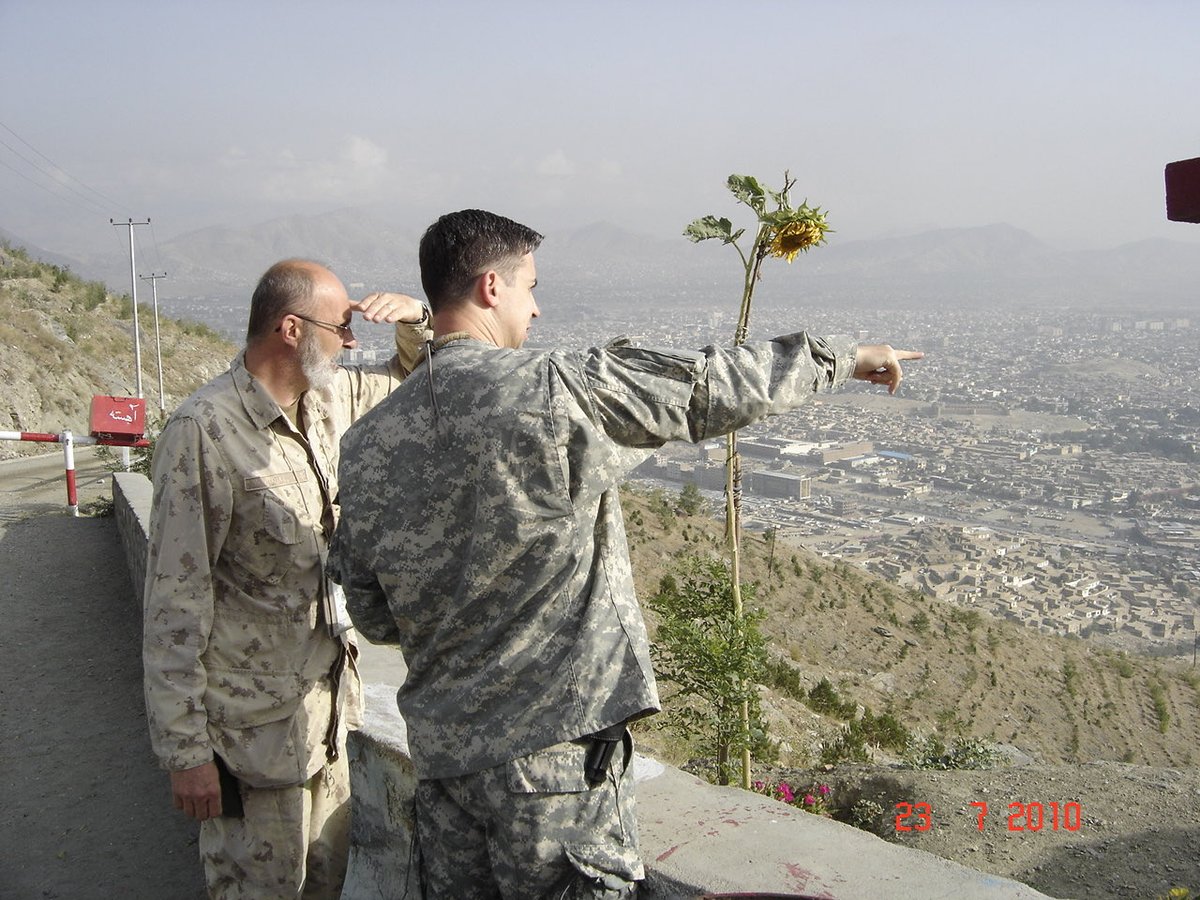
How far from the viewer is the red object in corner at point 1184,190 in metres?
1.92

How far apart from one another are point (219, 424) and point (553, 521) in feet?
3.83

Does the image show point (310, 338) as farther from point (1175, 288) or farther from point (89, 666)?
point (1175, 288)

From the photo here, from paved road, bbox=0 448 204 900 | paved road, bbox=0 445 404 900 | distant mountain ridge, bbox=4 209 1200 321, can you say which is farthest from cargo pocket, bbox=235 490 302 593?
distant mountain ridge, bbox=4 209 1200 321

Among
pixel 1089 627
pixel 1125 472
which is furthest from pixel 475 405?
pixel 1125 472

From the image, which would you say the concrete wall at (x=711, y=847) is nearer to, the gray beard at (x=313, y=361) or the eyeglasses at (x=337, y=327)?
the gray beard at (x=313, y=361)

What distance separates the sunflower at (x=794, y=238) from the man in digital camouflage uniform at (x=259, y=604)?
5.83ft

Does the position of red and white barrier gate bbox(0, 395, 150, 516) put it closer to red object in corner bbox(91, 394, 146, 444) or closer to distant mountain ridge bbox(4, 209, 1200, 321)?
red object in corner bbox(91, 394, 146, 444)

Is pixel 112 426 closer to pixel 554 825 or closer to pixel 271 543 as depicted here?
pixel 271 543

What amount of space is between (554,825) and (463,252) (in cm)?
100

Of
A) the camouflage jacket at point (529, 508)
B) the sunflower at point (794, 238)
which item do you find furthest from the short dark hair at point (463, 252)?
the sunflower at point (794, 238)

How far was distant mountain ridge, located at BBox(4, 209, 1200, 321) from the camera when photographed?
72700 mm

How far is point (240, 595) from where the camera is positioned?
90.8 inches
